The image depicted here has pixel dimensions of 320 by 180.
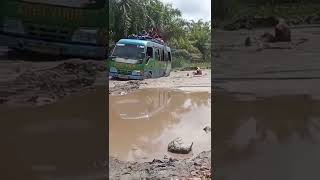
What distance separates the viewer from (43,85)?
4547 mm

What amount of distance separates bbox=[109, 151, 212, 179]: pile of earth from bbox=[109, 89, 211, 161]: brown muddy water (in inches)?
12.2

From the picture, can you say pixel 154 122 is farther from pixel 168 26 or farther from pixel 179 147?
pixel 168 26

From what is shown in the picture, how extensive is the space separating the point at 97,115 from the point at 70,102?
0.32 meters

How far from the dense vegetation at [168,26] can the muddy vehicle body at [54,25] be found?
29.8 ft

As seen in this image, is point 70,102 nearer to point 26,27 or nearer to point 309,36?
point 26,27

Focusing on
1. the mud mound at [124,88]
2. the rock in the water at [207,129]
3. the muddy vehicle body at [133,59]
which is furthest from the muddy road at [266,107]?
the muddy vehicle body at [133,59]

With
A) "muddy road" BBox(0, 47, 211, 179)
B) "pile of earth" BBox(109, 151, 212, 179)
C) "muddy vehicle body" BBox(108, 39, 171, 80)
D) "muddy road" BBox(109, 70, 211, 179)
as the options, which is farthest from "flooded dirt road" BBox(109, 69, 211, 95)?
"muddy road" BBox(0, 47, 211, 179)

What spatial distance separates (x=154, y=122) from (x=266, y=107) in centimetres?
448

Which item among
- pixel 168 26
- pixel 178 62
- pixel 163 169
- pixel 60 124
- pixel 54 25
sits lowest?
pixel 163 169

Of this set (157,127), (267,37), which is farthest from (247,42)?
(157,127)

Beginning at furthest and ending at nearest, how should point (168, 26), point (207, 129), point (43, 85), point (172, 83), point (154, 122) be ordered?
point (168, 26) → point (172, 83) → point (154, 122) → point (207, 129) → point (43, 85)

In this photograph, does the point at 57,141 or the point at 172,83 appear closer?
the point at 57,141

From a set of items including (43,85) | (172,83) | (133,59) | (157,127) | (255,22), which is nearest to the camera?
(43,85)

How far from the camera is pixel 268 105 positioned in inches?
175
